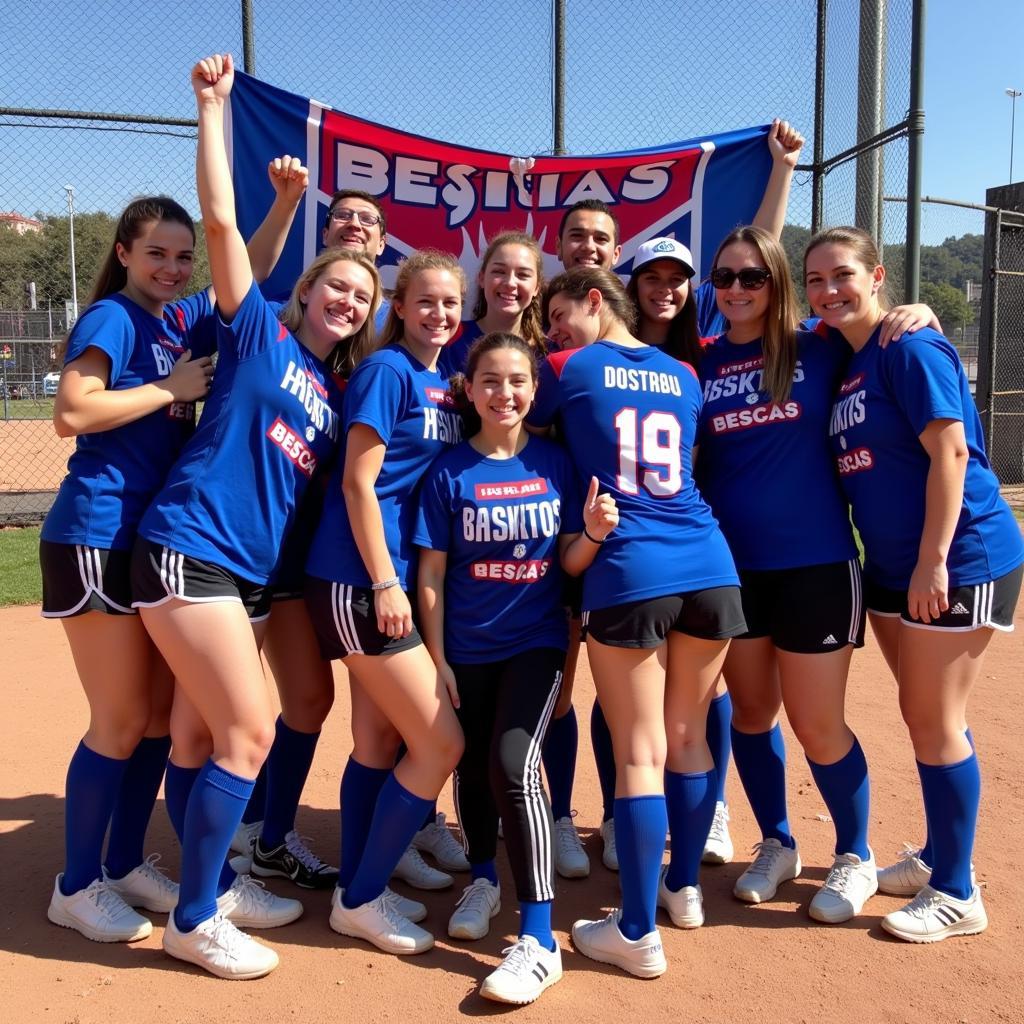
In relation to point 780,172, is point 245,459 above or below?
below

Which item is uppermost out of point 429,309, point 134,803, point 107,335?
point 429,309

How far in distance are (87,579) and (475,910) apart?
159 cm

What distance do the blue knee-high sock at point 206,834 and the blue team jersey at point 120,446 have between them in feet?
2.51

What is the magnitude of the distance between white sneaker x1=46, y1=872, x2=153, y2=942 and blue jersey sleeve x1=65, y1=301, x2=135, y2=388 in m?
1.63

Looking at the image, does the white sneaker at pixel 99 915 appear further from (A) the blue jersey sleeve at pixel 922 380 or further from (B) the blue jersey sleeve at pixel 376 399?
(A) the blue jersey sleeve at pixel 922 380

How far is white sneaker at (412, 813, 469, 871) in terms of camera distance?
3.67 meters

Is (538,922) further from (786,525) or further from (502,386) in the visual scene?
(502,386)

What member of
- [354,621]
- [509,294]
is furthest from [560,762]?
[509,294]

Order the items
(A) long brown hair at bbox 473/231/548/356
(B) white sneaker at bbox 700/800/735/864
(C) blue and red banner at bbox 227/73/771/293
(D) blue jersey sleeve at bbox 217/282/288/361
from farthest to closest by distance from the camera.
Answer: (C) blue and red banner at bbox 227/73/771/293 → (B) white sneaker at bbox 700/800/735/864 → (A) long brown hair at bbox 473/231/548/356 → (D) blue jersey sleeve at bbox 217/282/288/361

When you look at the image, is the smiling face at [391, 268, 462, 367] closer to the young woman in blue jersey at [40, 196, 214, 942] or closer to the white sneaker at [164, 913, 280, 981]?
the young woman in blue jersey at [40, 196, 214, 942]

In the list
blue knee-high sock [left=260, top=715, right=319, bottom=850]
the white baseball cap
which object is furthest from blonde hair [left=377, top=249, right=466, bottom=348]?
blue knee-high sock [left=260, top=715, right=319, bottom=850]

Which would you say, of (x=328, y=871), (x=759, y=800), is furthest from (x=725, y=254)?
(x=328, y=871)

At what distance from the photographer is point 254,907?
10.3 feet

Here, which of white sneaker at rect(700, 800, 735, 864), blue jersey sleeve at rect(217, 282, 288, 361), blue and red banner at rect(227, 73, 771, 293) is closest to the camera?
blue jersey sleeve at rect(217, 282, 288, 361)
